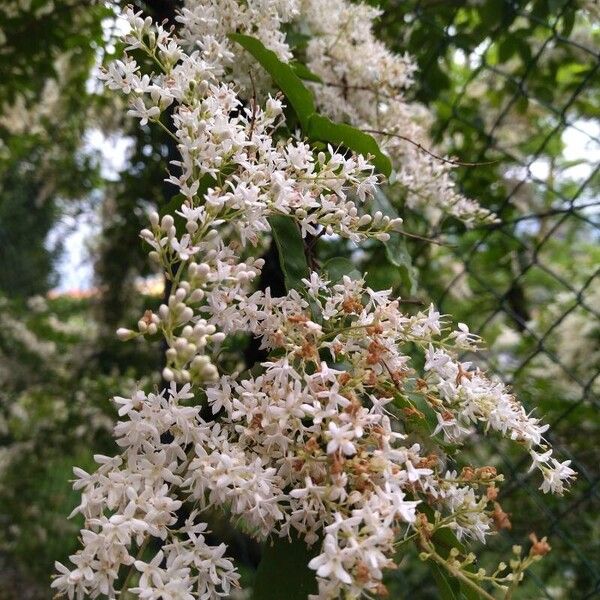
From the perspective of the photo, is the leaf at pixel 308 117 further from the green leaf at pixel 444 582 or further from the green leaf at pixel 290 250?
the green leaf at pixel 444 582

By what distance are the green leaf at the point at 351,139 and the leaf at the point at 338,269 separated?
91 mm

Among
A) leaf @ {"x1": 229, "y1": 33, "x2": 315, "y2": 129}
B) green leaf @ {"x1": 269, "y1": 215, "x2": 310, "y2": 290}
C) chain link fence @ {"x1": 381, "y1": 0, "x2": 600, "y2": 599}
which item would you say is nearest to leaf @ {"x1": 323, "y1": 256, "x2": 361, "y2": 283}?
green leaf @ {"x1": 269, "y1": 215, "x2": 310, "y2": 290}

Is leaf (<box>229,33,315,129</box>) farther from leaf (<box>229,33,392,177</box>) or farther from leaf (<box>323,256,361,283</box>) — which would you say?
leaf (<box>323,256,361,283</box>)

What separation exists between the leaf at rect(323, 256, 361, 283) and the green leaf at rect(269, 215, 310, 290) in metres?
0.02

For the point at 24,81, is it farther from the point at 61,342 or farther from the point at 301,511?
the point at 301,511

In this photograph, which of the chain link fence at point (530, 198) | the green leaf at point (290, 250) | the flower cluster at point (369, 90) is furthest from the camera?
the chain link fence at point (530, 198)

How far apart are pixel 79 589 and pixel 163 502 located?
0.07 meters

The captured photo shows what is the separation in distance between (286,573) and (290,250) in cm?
24

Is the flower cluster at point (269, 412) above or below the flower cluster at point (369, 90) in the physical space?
below

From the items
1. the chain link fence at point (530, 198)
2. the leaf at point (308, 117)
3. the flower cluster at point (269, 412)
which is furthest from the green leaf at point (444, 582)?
the chain link fence at point (530, 198)

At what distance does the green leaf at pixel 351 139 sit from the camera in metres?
0.59

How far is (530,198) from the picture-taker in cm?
183

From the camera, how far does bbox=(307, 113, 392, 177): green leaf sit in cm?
59

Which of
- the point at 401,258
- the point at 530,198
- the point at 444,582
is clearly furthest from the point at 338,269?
the point at 530,198
